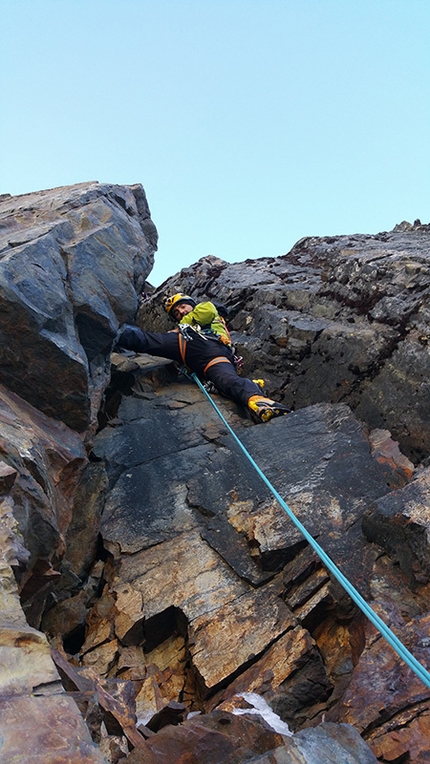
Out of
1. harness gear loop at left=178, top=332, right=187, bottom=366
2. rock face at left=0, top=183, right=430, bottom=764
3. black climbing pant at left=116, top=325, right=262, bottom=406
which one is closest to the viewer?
rock face at left=0, top=183, right=430, bottom=764

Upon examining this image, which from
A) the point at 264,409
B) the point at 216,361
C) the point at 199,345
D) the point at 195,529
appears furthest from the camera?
the point at 199,345

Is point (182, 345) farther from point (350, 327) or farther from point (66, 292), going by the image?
point (66, 292)

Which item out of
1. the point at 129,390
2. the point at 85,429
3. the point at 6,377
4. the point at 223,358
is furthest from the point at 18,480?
the point at 223,358

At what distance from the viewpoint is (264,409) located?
26.2ft

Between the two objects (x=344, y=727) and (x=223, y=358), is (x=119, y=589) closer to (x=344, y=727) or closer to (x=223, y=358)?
(x=344, y=727)

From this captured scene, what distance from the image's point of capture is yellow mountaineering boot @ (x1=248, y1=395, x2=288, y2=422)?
26.1 feet

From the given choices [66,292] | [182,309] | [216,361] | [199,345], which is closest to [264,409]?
[216,361]

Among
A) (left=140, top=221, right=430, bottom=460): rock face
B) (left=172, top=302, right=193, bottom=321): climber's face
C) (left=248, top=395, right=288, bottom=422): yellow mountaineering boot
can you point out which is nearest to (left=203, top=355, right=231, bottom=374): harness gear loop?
(left=140, top=221, right=430, bottom=460): rock face

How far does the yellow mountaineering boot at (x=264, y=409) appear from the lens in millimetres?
7961

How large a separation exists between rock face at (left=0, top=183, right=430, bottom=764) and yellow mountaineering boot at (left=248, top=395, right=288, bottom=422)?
0.38m

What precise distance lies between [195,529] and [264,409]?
2.46 m

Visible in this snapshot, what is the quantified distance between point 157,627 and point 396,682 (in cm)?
238

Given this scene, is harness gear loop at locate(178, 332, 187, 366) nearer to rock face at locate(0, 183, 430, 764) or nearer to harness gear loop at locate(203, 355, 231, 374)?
harness gear loop at locate(203, 355, 231, 374)

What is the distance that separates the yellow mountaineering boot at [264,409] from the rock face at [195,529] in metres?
0.38
